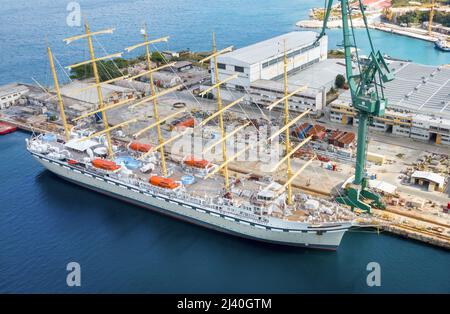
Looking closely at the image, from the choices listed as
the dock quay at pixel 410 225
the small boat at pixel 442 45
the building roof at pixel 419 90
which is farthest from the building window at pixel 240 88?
the small boat at pixel 442 45

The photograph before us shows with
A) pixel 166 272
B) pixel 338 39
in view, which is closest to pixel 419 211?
pixel 166 272

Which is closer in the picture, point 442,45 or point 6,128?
point 6,128

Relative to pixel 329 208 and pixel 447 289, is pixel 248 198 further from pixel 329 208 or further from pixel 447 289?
pixel 447 289

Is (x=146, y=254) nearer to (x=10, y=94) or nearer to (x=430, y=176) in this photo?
(x=430, y=176)

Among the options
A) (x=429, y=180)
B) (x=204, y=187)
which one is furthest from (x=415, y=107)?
(x=204, y=187)

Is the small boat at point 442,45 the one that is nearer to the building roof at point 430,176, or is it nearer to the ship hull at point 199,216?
the building roof at point 430,176

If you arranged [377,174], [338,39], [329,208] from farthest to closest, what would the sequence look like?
[338,39] → [377,174] → [329,208]
